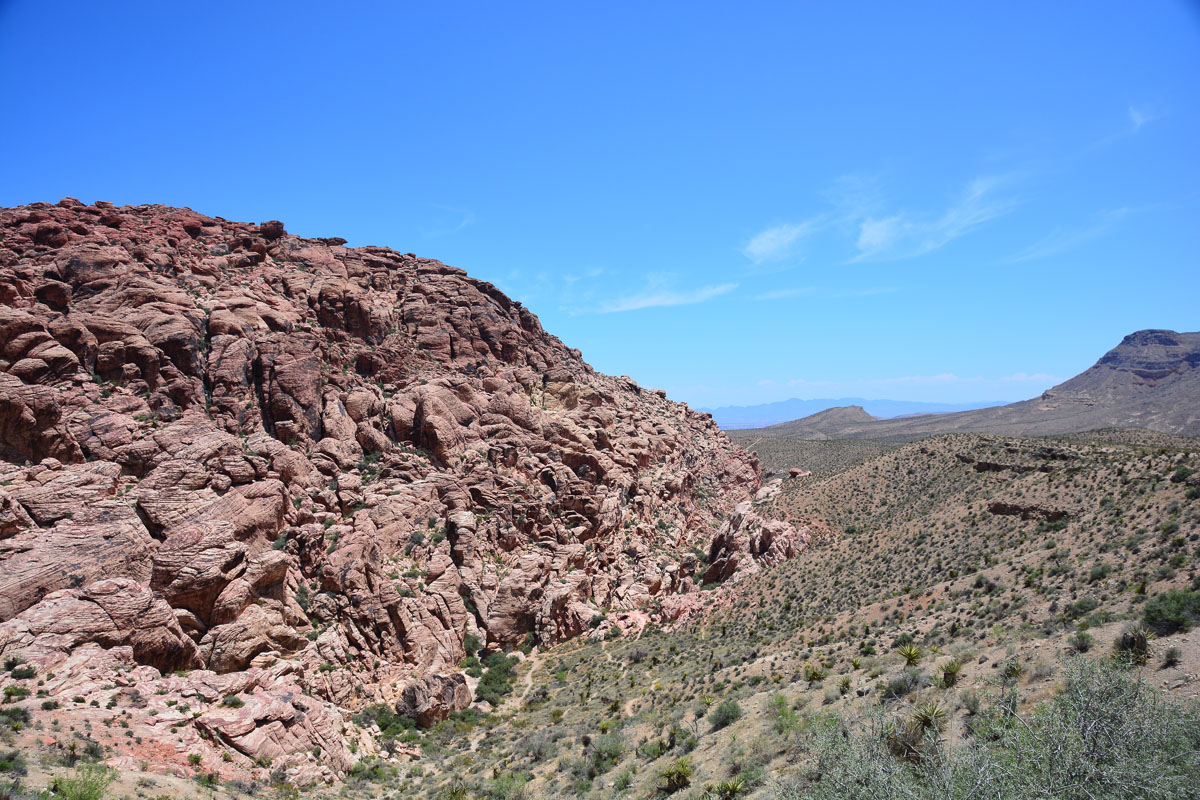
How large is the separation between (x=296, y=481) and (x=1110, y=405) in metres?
173

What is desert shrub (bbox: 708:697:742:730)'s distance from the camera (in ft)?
63.4


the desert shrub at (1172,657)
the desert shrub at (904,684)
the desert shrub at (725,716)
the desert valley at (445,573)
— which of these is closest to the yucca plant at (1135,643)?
the desert valley at (445,573)

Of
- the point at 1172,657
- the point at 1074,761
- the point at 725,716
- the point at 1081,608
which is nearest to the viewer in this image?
the point at 1074,761

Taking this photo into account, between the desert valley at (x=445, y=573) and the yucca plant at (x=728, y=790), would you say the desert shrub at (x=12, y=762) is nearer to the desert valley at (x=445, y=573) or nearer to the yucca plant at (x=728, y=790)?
the desert valley at (x=445, y=573)

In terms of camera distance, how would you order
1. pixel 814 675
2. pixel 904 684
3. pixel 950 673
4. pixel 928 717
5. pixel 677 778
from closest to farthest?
1. pixel 928 717
2. pixel 950 673
3. pixel 677 778
4. pixel 904 684
5. pixel 814 675

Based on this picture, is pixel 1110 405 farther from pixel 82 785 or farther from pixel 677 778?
pixel 82 785

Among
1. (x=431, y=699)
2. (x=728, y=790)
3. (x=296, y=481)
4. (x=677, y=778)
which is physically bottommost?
(x=431, y=699)

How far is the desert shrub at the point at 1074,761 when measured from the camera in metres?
7.51

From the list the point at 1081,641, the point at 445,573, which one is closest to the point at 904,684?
the point at 1081,641

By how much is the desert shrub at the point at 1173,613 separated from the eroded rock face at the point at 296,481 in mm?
27313

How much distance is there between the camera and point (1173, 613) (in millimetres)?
14406

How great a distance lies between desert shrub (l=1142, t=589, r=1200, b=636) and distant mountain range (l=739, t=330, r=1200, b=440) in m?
110

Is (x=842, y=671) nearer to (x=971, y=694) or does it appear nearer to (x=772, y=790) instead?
(x=971, y=694)

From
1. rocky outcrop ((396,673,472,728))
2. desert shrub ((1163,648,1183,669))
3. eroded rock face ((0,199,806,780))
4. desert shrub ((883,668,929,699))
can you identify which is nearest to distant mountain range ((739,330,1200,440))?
eroded rock face ((0,199,806,780))
